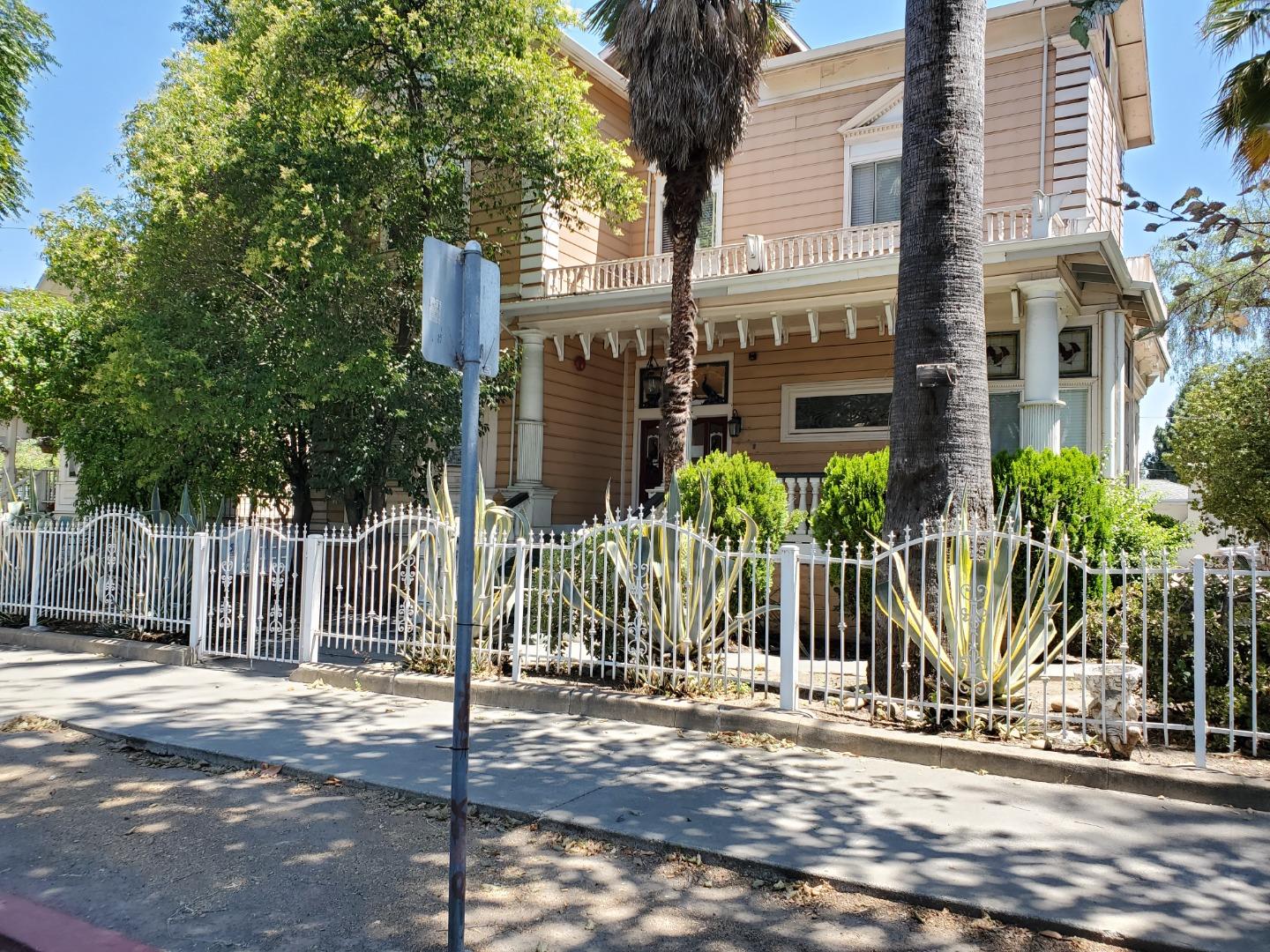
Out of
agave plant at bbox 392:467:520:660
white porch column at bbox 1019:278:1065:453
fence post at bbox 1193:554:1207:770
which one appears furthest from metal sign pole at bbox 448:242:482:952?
white porch column at bbox 1019:278:1065:453

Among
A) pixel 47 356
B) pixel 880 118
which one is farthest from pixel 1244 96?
pixel 47 356

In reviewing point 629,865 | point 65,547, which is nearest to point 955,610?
point 629,865

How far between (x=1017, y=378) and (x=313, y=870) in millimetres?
12447

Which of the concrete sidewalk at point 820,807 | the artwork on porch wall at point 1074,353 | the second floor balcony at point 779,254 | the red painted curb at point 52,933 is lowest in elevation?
the red painted curb at point 52,933

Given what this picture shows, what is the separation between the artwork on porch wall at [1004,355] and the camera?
1380 cm

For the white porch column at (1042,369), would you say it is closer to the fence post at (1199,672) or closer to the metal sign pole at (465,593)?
the fence post at (1199,672)

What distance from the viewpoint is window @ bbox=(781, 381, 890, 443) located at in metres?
15.2

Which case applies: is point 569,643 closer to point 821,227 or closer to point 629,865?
point 629,865

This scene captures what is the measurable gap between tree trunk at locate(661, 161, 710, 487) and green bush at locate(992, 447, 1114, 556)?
3792mm

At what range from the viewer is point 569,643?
8.12 m

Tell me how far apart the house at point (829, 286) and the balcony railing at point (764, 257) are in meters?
0.05

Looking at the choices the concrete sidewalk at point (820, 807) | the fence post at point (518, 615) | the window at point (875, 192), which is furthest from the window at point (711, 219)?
the concrete sidewalk at point (820, 807)

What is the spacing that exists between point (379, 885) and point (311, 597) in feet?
18.5

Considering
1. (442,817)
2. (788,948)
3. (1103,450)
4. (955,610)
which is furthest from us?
(1103,450)
